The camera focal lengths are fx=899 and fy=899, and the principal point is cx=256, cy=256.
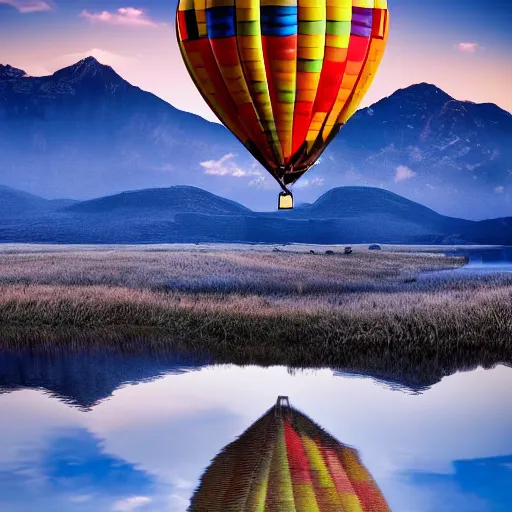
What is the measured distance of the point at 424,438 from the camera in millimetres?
16109

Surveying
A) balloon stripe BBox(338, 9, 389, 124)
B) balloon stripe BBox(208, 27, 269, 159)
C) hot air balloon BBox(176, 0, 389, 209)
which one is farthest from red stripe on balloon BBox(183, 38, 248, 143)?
balloon stripe BBox(338, 9, 389, 124)

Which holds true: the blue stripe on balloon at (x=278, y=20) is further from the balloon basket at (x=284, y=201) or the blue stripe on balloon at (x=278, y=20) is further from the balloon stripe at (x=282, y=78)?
the balloon basket at (x=284, y=201)

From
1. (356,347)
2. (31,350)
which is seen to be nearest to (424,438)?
(356,347)

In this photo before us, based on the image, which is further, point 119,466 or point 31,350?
point 31,350

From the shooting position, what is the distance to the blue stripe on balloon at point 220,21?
21125 mm

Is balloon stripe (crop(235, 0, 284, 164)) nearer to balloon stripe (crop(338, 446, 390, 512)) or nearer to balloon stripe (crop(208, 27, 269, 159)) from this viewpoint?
balloon stripe (crop(208, 27, 269, 159))

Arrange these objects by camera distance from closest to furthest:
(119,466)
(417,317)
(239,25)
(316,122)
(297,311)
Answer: (119,466) → (239,25) → (316,122) → (417,317) → (297,311)

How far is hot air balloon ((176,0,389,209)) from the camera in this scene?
21031 mm

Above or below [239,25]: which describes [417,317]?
below

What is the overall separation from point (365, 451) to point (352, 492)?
2039mm

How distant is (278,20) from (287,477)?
11.3m

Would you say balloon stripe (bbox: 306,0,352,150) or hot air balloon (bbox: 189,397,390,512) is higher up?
balloon stripe (bbox: 306,0,352,150)

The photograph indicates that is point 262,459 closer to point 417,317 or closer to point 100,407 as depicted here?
point 100,407

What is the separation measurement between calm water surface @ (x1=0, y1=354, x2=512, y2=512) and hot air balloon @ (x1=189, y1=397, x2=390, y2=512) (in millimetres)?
280
